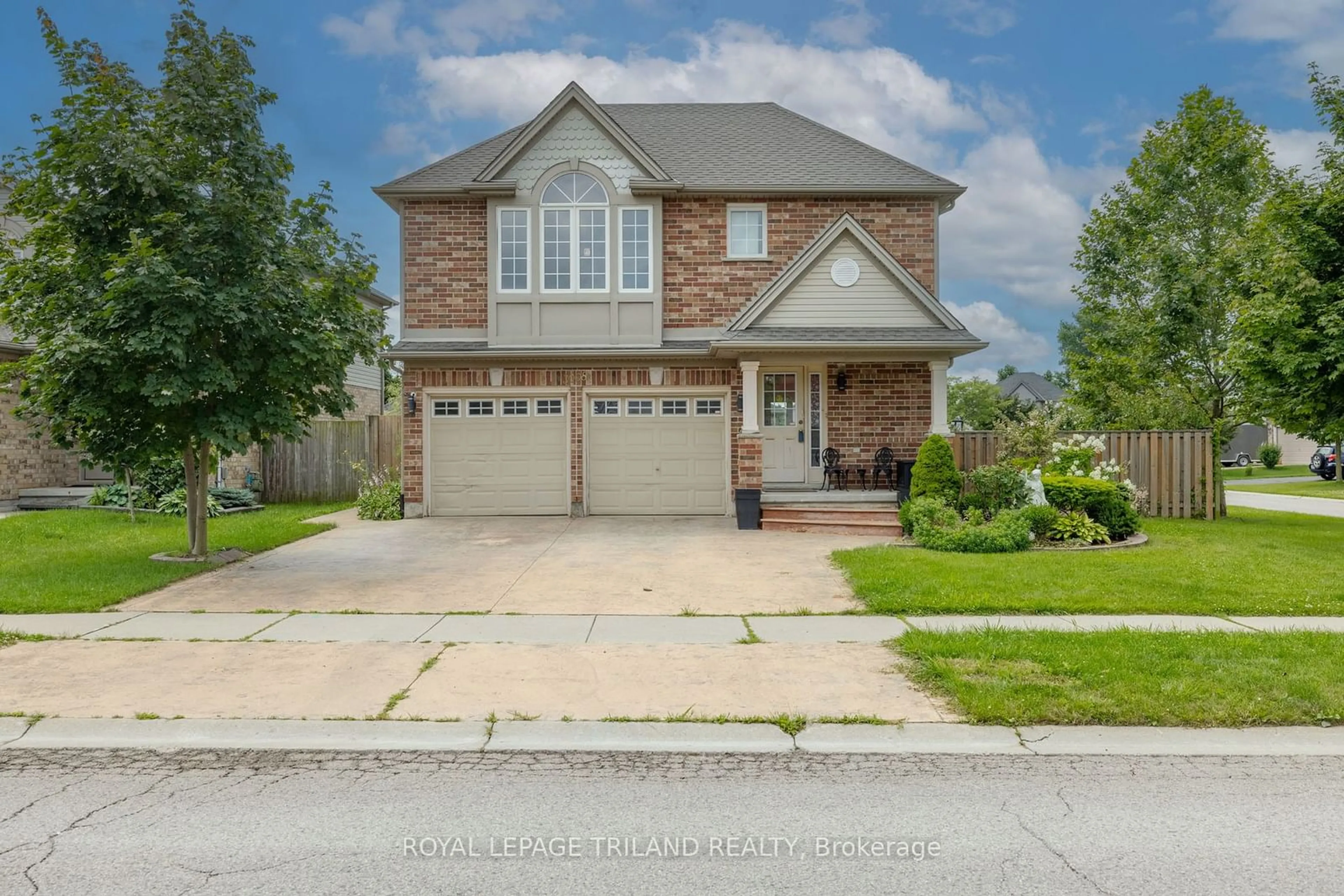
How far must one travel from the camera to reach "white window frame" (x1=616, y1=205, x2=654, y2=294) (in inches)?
645

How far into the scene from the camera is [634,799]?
161 inches

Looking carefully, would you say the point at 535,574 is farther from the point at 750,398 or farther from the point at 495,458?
the point at 495,458

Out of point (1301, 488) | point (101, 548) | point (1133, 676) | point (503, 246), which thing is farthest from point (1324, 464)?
point (101, 548)

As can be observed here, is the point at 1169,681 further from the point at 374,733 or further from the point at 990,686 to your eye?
the point at 374,733

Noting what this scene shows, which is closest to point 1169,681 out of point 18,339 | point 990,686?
point 990,686

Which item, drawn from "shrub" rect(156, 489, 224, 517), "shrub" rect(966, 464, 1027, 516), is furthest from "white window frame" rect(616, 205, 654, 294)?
"shrub" rect(156, 489, 224, 517)

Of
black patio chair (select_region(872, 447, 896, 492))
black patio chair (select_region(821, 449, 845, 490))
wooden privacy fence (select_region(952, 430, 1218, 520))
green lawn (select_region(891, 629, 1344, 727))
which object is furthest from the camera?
black patio chair (select_region(872, 447, 896, 492))

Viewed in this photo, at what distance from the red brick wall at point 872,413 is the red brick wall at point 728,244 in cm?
202

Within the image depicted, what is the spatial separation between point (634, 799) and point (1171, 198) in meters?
19.8

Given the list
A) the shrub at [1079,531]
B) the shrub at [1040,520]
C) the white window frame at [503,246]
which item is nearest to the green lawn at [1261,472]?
the shrub at [1079,531]

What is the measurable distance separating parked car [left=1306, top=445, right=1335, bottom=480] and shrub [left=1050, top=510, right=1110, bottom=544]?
2884 cm

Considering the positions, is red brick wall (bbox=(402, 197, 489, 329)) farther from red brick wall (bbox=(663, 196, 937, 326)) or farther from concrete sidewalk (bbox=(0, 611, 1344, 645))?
concrete sidewalk (bbox=(0, 611, 1344, 645))

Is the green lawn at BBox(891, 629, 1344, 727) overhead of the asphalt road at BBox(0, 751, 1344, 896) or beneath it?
overhead

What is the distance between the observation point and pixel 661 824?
3.81 metres
